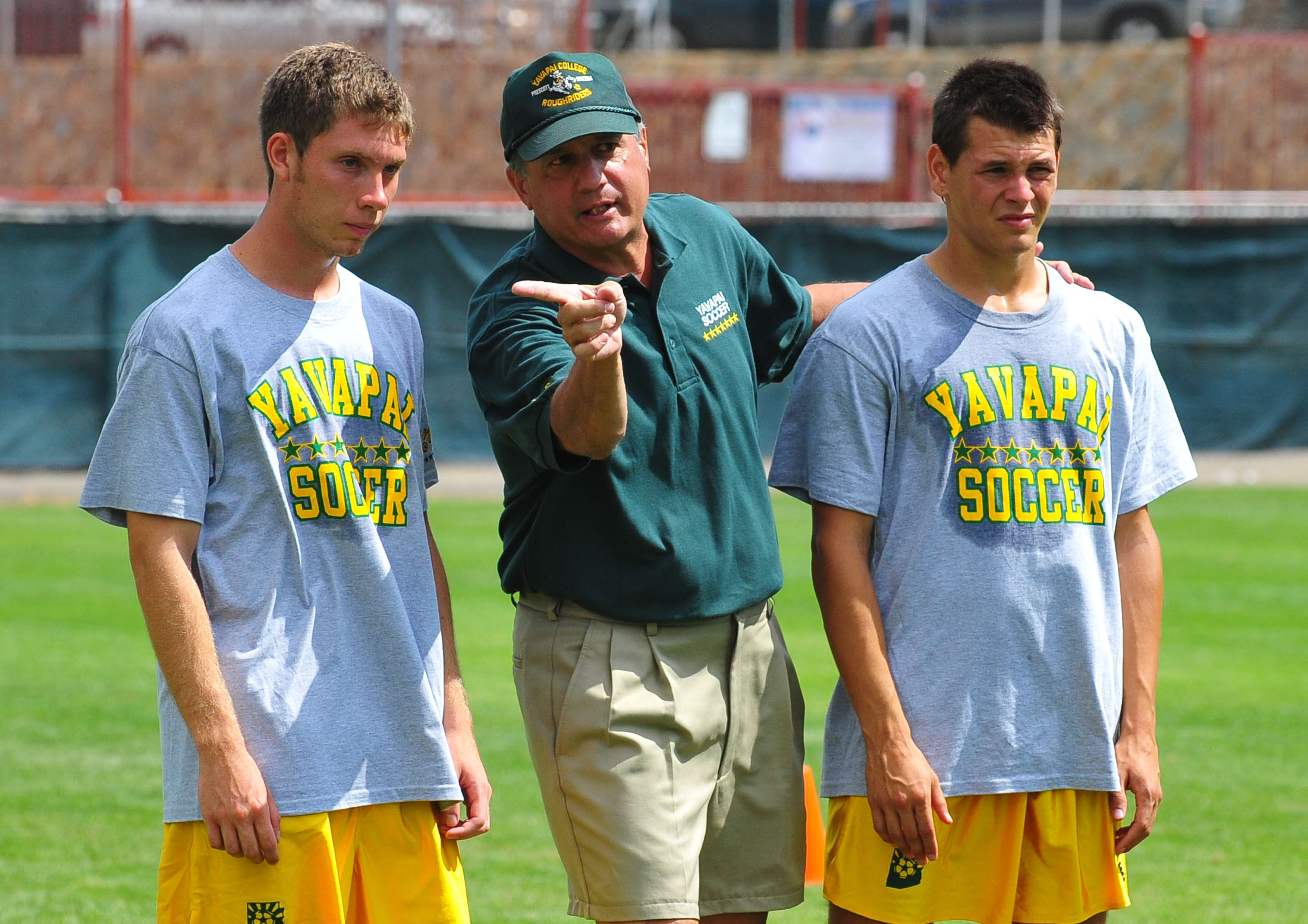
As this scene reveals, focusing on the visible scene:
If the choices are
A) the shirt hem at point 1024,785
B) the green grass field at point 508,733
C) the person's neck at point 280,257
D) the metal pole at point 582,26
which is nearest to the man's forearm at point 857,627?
the shirt hem at point 1024,785

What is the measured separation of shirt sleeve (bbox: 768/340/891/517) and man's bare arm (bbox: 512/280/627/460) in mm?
496

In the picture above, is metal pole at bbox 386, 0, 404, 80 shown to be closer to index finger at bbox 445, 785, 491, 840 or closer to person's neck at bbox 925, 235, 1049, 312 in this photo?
person's neck at bbox 925, 235, 1049, 312

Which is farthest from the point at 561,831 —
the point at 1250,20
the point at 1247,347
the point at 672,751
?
the point at 1250,20

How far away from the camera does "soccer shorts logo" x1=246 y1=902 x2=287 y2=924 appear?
317 cm

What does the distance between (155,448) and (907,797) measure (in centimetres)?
162

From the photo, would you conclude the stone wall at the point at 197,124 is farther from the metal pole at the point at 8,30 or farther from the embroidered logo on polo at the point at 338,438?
the embroidered logo on polo at the point at 338,438

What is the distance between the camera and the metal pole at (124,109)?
17438 millimetres

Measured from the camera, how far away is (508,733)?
761cm

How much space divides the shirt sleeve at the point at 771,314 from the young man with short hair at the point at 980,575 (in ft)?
1.39

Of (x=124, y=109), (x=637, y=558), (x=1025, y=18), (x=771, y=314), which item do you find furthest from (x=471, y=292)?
(x=637, y=558)

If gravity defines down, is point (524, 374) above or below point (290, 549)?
above

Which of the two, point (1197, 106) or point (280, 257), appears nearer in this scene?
point (280, 257)

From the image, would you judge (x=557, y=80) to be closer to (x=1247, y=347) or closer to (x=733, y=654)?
(x=733, y=654)

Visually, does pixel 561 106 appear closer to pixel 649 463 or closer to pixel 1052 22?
pixel 649 463
